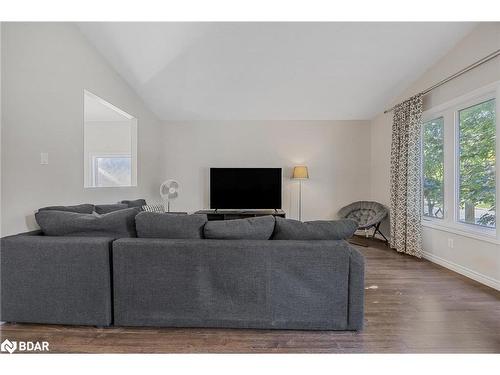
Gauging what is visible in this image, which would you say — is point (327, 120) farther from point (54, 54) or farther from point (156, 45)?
point (54, 54)

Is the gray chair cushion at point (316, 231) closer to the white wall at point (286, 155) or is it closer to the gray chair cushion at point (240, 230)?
the gray chair cushion at point (240, 230)

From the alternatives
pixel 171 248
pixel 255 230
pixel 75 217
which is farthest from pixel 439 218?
pixel 75 217

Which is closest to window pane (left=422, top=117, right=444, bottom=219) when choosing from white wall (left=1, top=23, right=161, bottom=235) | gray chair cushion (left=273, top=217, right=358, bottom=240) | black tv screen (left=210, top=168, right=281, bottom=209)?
black tv screen (left=210, top=168, right=281, bottom=209)

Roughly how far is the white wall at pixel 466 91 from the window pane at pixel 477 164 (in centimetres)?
26

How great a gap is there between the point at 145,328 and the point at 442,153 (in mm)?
4164

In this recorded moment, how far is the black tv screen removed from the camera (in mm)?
5387

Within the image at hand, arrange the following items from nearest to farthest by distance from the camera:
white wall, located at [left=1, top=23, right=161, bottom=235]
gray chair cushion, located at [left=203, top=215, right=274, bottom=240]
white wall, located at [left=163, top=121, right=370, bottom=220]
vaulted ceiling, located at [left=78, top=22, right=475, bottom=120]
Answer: gray chair cushion, located at [left=203, top=215, right=274, bottom=240] < white wall, located at [left=1, top=23, right=161, bottom=235] < vaulted ceiling, located at [left=78, top=22, right=475, bottom=120] < white wall, located at [left=163, top=121, right=370, bottom=220]

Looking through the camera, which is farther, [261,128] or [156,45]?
[261,128]

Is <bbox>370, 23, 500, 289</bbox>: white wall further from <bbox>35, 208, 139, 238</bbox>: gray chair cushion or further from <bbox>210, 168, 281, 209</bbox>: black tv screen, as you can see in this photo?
<bbox>35, 208, 139, 238</bbox>: gray chair cushion

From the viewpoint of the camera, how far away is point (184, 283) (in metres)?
1.92

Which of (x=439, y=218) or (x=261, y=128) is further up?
(x=261, y=128)

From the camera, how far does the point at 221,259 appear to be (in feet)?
6.28

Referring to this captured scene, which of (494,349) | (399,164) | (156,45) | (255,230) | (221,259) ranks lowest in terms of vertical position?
(494,349)

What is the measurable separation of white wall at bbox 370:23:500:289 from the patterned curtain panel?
170 millimetres
